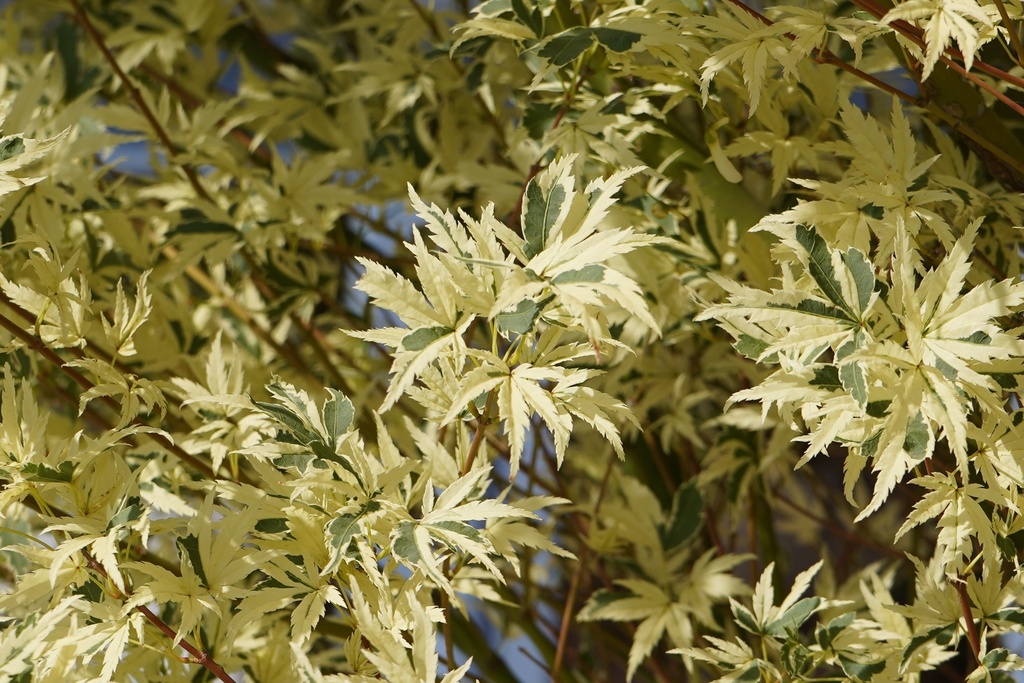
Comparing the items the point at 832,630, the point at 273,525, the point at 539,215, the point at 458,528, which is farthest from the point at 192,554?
the point at 832,630

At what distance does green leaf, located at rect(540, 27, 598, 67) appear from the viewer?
0.54 meters

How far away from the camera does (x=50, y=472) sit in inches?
19.3

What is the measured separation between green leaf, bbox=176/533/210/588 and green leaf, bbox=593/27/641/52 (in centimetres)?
37

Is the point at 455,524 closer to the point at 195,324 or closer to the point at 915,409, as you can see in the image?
the point at 915,409

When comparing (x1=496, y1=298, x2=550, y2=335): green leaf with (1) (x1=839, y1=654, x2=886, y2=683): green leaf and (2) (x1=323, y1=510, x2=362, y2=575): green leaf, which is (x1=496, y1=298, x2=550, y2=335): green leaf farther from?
(1) (x1=839, y1=654, x2=886, y2=683): green leaf

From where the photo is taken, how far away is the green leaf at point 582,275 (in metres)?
0.40

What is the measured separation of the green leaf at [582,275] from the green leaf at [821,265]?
0.11m

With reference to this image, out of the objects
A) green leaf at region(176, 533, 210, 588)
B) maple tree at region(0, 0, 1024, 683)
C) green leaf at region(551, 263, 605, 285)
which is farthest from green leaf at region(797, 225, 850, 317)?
green leaf at region(176, 533, 210, 588)

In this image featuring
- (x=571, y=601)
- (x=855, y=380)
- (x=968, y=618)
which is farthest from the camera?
(x=571, y=601)

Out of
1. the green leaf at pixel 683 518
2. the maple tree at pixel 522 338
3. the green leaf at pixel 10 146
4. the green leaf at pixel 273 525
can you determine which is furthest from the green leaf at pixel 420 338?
the green leaf at pixel 683 518

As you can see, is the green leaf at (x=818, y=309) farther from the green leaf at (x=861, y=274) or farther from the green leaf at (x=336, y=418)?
the green leaf at (x=336, y=418)

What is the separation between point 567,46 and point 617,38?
3 centimetres

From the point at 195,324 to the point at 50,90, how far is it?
11.1 inches

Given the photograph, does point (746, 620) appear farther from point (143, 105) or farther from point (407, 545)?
point (143, 105)
